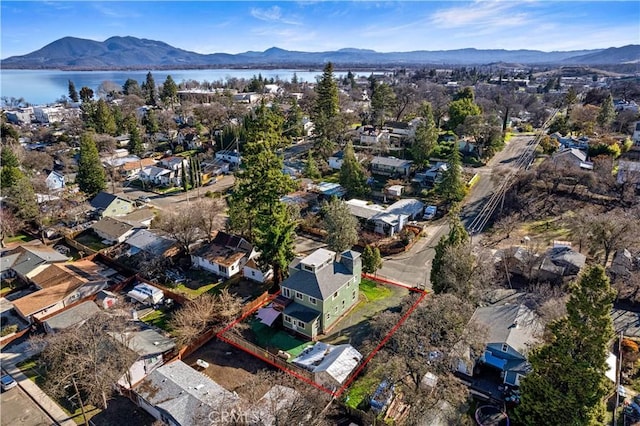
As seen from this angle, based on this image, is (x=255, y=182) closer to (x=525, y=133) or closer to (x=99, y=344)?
(x=99, y=344)

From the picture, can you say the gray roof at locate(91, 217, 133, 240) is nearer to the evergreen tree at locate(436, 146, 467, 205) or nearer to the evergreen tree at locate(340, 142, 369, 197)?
the evergreen tree at locate(340, 142, 369, 197)

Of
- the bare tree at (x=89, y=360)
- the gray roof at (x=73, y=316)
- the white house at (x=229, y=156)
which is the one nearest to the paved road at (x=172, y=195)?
the white house at (x=229, y=156)

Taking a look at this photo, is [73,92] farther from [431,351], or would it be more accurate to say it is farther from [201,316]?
[431,351]

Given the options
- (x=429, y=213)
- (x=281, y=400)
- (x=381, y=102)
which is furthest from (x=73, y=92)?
(x=281, y=400)

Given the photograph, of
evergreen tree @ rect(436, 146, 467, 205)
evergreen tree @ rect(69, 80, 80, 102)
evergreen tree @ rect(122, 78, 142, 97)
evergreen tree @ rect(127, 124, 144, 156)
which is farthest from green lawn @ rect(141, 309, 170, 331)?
evergreen tree @ rect(69, 80, 80, 102)

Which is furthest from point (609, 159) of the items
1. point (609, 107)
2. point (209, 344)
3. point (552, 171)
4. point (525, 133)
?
point (209, 344)

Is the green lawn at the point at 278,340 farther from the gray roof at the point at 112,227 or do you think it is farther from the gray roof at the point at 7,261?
the gray roof at the point at 7,261
